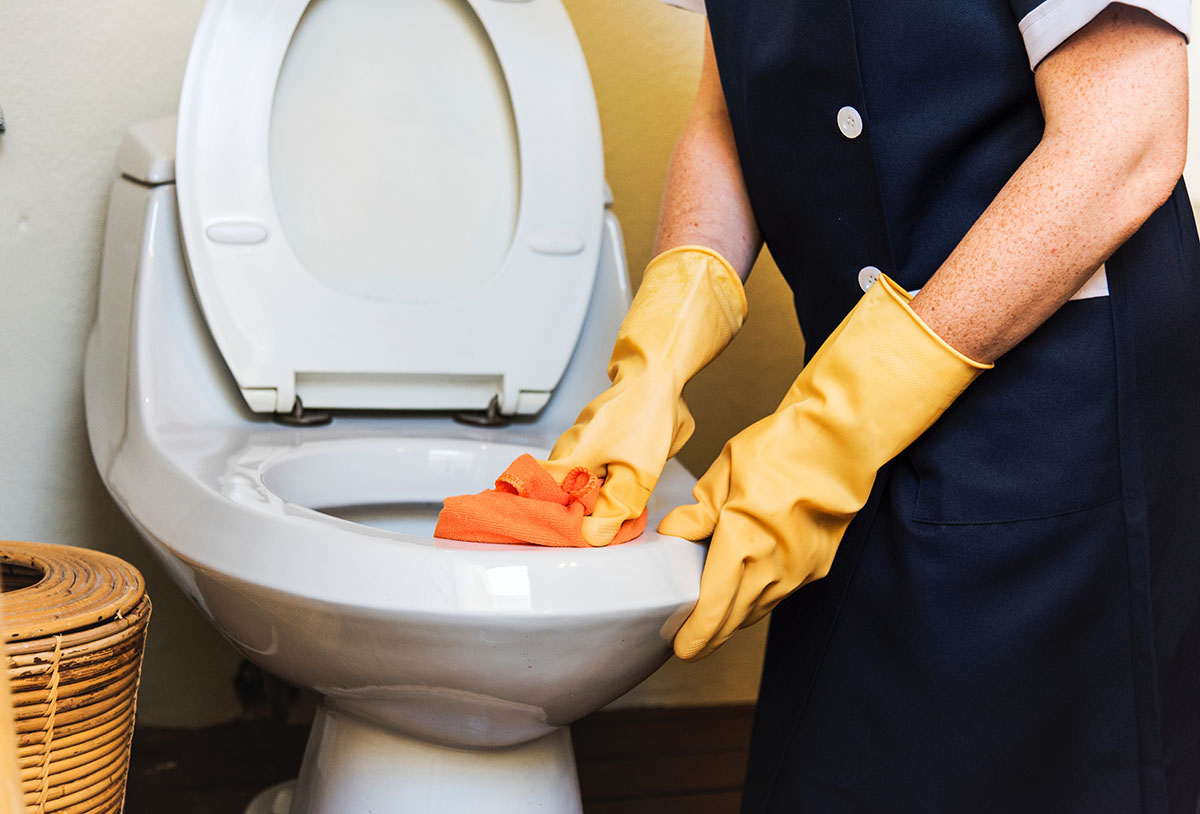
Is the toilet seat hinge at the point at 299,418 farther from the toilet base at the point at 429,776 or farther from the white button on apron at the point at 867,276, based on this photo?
the white button on apron at the point at 867,276

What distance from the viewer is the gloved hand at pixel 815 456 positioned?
582 mm

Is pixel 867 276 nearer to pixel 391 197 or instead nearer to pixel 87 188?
pixel 391 197

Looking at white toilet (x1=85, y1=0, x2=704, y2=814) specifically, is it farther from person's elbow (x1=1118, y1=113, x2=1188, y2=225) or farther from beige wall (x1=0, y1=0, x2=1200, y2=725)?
person's elbow (x1=1118, y1=113, x2=1188, y2=225)

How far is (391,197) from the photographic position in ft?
2.91

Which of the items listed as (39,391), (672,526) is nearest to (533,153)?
(672,526)

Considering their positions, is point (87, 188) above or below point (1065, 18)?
below

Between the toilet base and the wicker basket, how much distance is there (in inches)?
5.3

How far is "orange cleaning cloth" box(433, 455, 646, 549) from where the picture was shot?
0.57 metres

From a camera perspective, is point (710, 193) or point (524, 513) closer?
point (524, 513)

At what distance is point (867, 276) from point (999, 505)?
17 centimetres

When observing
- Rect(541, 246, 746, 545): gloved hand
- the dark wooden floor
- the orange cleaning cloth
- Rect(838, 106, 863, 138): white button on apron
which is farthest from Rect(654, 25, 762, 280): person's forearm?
the dark wooden floor

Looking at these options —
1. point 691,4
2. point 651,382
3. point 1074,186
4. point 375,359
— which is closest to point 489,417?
point 375,359

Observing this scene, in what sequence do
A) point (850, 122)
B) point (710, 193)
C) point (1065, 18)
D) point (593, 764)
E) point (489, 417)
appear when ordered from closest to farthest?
point (1065, 18)
point (850, 122)
point (710, 193)
point (489, 417)
point (593, 764)

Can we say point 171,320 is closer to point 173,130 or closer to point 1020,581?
point 173,130
